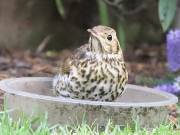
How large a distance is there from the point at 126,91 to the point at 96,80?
53 cm

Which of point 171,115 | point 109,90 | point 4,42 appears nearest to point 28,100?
point 109,90

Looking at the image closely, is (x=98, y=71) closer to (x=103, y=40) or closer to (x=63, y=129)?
(x=103, y=40)

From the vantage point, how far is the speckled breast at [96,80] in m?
3.51

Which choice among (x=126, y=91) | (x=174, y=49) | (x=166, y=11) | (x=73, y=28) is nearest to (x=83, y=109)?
(x=126, y=91)

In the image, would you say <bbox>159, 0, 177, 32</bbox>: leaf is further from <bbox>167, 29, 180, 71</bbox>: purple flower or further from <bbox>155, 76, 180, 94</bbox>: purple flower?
<bbox>155, 76, 180, 94</bbox>: purple flower

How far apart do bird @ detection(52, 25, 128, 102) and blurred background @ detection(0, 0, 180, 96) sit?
265 cm

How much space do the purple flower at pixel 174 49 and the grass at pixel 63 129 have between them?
154 centimetres

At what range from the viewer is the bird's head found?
3.47 metres

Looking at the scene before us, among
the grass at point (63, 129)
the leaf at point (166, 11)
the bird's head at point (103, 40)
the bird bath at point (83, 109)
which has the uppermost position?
the leaf at point (166, 11)

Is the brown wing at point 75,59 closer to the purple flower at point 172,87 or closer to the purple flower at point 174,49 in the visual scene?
the purple flower at point 172,87

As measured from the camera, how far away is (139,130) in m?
3.36

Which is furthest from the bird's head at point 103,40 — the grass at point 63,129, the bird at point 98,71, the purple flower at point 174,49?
the purple flower at point 174,49

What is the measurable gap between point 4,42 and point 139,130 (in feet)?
12.8

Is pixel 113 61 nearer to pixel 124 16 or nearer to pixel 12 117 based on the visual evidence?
pixel 12 117
